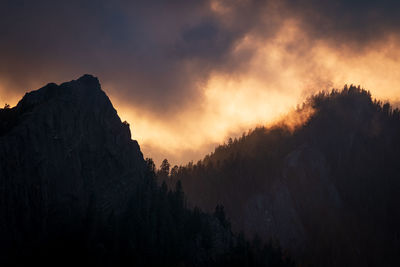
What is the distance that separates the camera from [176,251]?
385ft

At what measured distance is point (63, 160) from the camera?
10931 cm

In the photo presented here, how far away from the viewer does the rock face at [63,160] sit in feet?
320

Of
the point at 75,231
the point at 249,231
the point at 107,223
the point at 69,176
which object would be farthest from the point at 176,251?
the point at 249,231

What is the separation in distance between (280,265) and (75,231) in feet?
244

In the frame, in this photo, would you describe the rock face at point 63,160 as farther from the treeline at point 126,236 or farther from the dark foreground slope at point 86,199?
the treeline at point 126,236

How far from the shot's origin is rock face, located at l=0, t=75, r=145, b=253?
320 feet

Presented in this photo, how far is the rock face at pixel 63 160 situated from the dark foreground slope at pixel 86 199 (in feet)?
0.82

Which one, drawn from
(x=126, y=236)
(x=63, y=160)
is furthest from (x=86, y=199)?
(x=126, y=236)

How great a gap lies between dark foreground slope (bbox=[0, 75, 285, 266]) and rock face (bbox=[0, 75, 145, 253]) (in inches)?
9.8

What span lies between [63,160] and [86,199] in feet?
40.7

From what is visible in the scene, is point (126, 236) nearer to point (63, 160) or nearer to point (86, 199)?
point (86, 199)

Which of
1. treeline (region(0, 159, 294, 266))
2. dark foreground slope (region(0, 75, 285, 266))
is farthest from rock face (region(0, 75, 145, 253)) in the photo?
treeline (region(0, 159, 294, 266))

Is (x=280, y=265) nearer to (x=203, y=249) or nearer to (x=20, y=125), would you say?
(x=203, y=249)

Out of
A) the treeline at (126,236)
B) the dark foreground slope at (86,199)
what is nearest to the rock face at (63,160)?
the dark foreground slope at (86,199)
